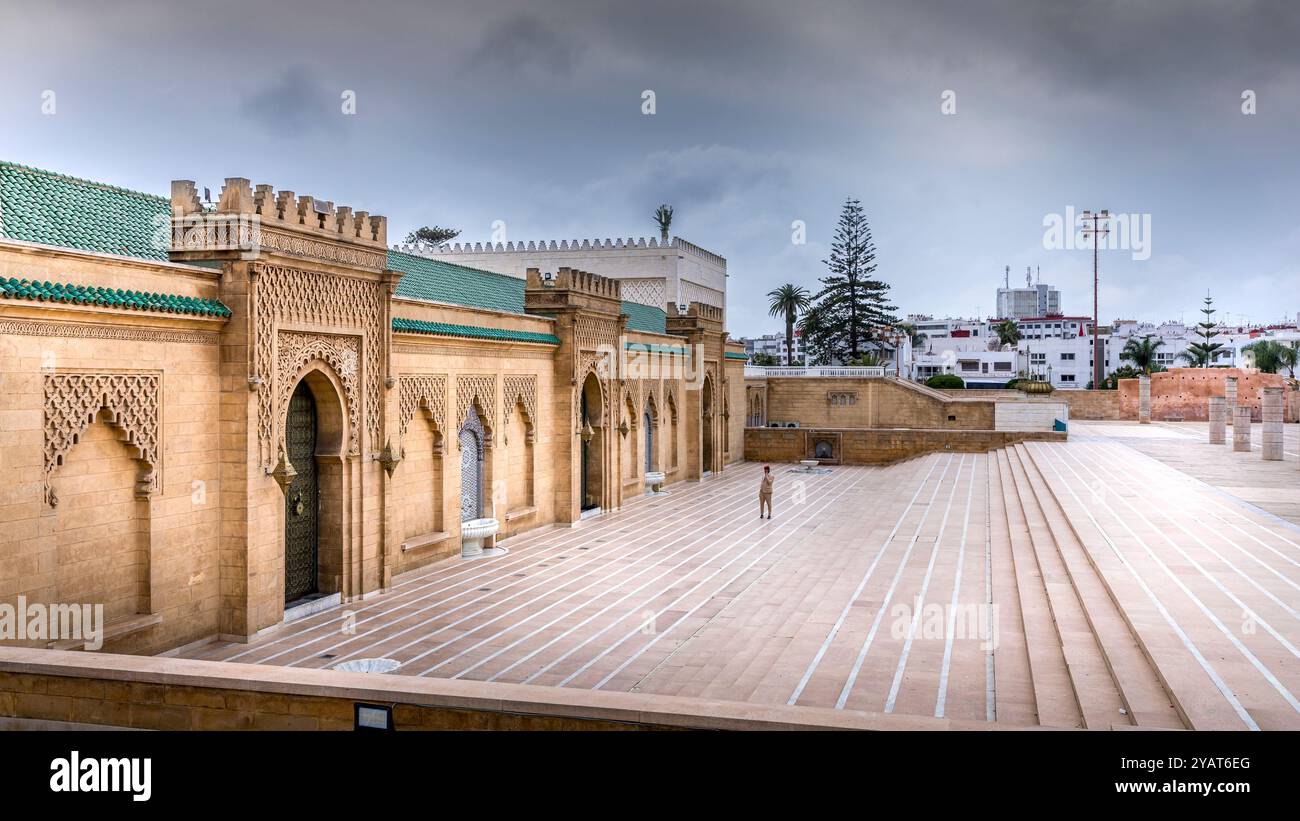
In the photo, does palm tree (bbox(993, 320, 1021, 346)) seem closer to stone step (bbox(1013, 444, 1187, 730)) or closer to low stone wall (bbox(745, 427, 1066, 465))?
low stone wall (bbox(745, 427, 1066, 465))

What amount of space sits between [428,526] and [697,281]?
2755cm

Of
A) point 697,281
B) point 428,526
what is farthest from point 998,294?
point 428,526

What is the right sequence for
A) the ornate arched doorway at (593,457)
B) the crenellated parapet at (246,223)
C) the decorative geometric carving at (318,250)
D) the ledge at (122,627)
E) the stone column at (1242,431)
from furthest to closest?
the stone column at (1242,431) → the ornate arched doorway at (593,457) → the decorative geometric carving at (318,250) → the crenellated parapet at (246,223) → the ledge at (122,627)

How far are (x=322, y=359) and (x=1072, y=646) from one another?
9097 mm

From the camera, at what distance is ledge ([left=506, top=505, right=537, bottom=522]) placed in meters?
17.3

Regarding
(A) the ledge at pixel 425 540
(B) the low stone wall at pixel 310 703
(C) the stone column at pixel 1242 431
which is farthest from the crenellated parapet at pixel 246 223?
(C) the stone column at pixel 1242 431

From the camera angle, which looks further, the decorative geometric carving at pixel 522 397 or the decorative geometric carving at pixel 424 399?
the decorative geometric carving at pixel 522 397

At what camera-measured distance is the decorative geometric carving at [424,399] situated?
45.6 feet

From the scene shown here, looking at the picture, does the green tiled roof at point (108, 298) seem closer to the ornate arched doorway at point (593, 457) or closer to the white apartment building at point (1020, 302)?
the ornate arched doorway at point (593, 457)

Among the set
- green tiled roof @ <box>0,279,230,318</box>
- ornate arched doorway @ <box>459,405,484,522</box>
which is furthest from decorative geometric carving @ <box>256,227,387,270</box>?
ornate arched doorway @ <box>459,405,484,522</box>

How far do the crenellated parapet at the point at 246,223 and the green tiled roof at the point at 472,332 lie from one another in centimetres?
223

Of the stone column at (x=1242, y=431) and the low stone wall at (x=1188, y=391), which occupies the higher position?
the low stone wall at (x=1188, y=391)

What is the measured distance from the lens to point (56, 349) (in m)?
8.68
